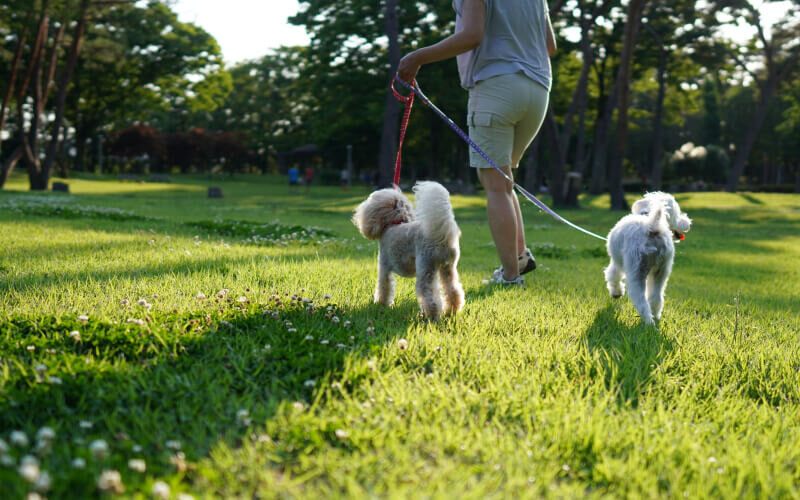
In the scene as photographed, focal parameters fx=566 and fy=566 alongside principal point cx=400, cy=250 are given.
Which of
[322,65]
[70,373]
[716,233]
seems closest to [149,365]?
[70,373]

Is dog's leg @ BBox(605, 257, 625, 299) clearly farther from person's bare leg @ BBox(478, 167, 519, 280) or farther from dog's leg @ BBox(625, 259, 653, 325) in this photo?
person's bare leg @ BBox(478, 167, 519, 280)

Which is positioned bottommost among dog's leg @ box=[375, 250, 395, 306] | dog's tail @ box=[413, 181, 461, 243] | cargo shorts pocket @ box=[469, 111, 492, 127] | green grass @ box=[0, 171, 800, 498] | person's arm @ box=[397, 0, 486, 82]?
green grass @ box=[0, 171, 800, 498]

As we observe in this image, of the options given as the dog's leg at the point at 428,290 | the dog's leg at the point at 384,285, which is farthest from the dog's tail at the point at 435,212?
the dog's leg at the point at 384,285

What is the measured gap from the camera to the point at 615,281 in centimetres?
504

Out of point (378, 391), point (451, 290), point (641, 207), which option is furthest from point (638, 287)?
point (378, 391)

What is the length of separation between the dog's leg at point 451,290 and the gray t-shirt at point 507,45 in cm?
180

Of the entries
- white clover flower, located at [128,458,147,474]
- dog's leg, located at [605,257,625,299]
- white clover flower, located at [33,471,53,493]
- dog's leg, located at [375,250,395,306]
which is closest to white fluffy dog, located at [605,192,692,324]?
dog's leg, located at [605,257,625,299]

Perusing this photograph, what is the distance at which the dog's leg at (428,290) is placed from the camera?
372cm

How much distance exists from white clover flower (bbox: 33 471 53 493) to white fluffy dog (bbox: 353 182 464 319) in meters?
2.47

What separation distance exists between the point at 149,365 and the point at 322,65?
36.4 m

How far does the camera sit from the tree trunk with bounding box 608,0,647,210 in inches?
745

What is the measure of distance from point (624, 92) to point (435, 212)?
63.7 ft

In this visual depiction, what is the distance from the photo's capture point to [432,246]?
376 cm

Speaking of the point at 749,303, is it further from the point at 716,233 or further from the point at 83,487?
the point at 716,233
